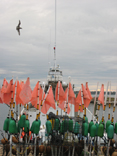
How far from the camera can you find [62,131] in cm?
1038

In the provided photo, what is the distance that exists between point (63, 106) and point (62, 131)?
312 cm

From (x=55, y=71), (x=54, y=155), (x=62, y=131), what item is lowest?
(x=54, y=155)

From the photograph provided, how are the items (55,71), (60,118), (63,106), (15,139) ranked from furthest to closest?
(55,71) → (63,106) → (15,139) → (60,118)

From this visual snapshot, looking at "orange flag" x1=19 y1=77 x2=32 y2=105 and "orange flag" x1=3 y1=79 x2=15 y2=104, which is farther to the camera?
"orange flag" x1=3 y1=79 x2=15 y2=104

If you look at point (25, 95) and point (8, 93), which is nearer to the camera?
point (25, 95)

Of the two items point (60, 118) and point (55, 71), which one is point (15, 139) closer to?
point (60, 118)

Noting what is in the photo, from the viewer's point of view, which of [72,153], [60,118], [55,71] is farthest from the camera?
[55,71]

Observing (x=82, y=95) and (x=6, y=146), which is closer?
(x=6, y=146)

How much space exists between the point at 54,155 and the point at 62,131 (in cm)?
130

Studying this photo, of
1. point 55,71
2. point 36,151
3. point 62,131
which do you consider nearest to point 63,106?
point 62,131

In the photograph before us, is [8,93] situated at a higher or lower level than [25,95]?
higher

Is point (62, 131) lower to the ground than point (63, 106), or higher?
lower

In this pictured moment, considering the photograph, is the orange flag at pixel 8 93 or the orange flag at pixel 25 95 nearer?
the orange flag at pixel 25 95

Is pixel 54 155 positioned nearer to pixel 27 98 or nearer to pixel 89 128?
pixel 89 128
